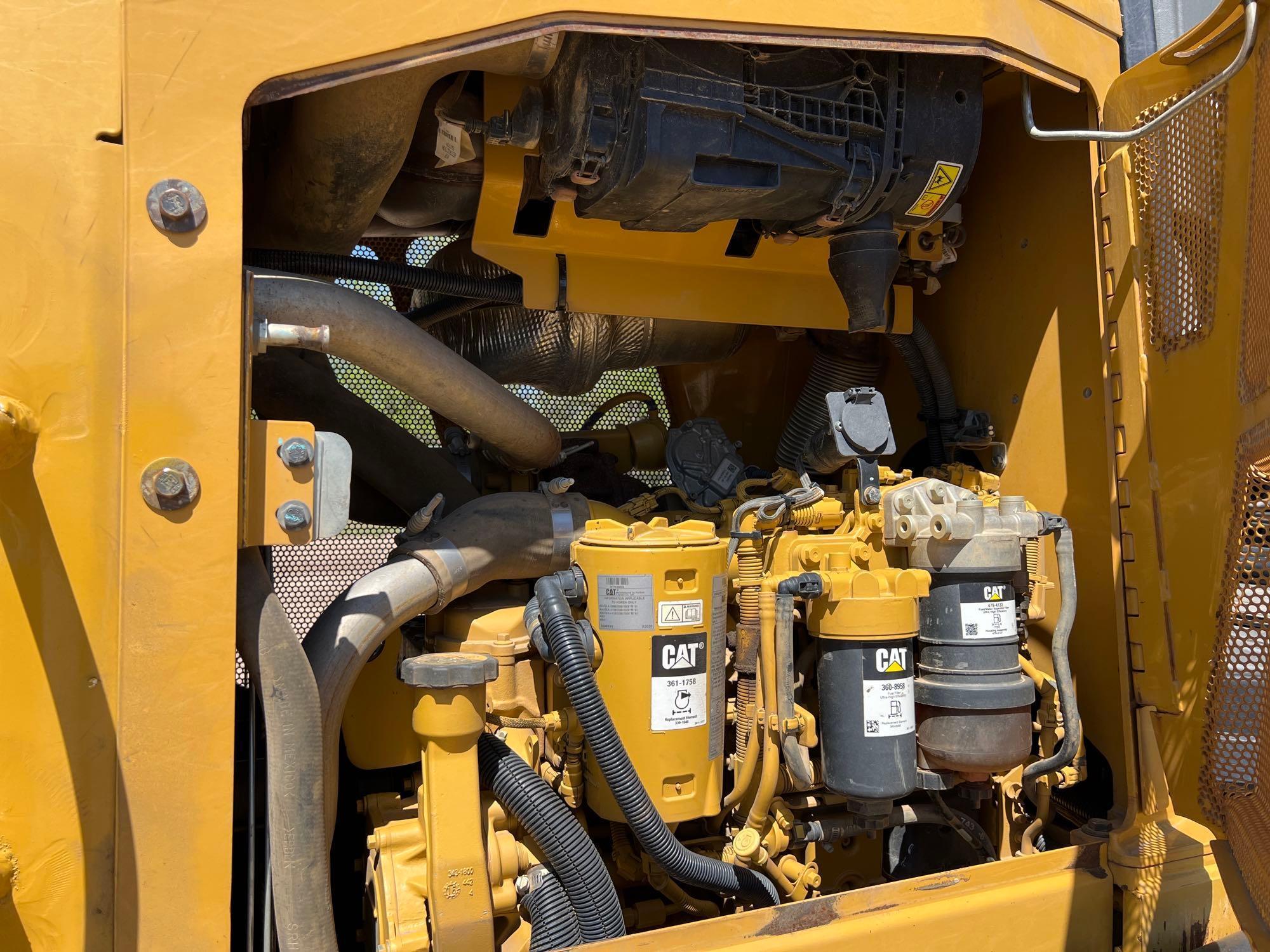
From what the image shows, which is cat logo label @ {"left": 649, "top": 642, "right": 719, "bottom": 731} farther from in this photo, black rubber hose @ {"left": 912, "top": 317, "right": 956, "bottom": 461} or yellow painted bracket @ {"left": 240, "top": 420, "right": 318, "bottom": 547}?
black rubber hose @ {"left": 912, "top": 317, "right": 956, "bottom": 461}

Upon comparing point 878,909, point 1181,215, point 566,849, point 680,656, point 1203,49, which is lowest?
point 878,909

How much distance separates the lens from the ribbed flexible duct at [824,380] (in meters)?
2.50

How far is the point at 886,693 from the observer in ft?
6.33

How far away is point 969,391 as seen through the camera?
2496mm

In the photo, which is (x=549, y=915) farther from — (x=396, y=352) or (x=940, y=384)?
(x=940, y=384)

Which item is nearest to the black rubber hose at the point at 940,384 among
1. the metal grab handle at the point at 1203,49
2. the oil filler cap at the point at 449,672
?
the metal grab handle at the point at 1203,49

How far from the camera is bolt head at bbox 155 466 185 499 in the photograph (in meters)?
1.22

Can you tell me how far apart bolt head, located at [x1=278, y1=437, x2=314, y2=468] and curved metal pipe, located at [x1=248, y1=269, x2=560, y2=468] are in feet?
0.52

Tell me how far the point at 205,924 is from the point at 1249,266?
1937 millimetres

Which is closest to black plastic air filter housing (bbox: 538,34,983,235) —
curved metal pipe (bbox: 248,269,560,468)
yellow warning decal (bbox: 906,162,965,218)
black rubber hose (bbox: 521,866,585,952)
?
yellow warning decal (bbox: 906,162,965,218)

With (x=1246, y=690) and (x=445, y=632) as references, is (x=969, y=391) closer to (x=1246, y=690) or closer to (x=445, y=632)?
(x=1246, y=690)

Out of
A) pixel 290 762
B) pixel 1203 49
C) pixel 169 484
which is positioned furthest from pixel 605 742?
pixel 1203 49

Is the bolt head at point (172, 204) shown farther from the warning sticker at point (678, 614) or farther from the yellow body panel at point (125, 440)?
the warning sticker at point (678, 614)

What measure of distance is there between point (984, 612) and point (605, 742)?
88 cm
